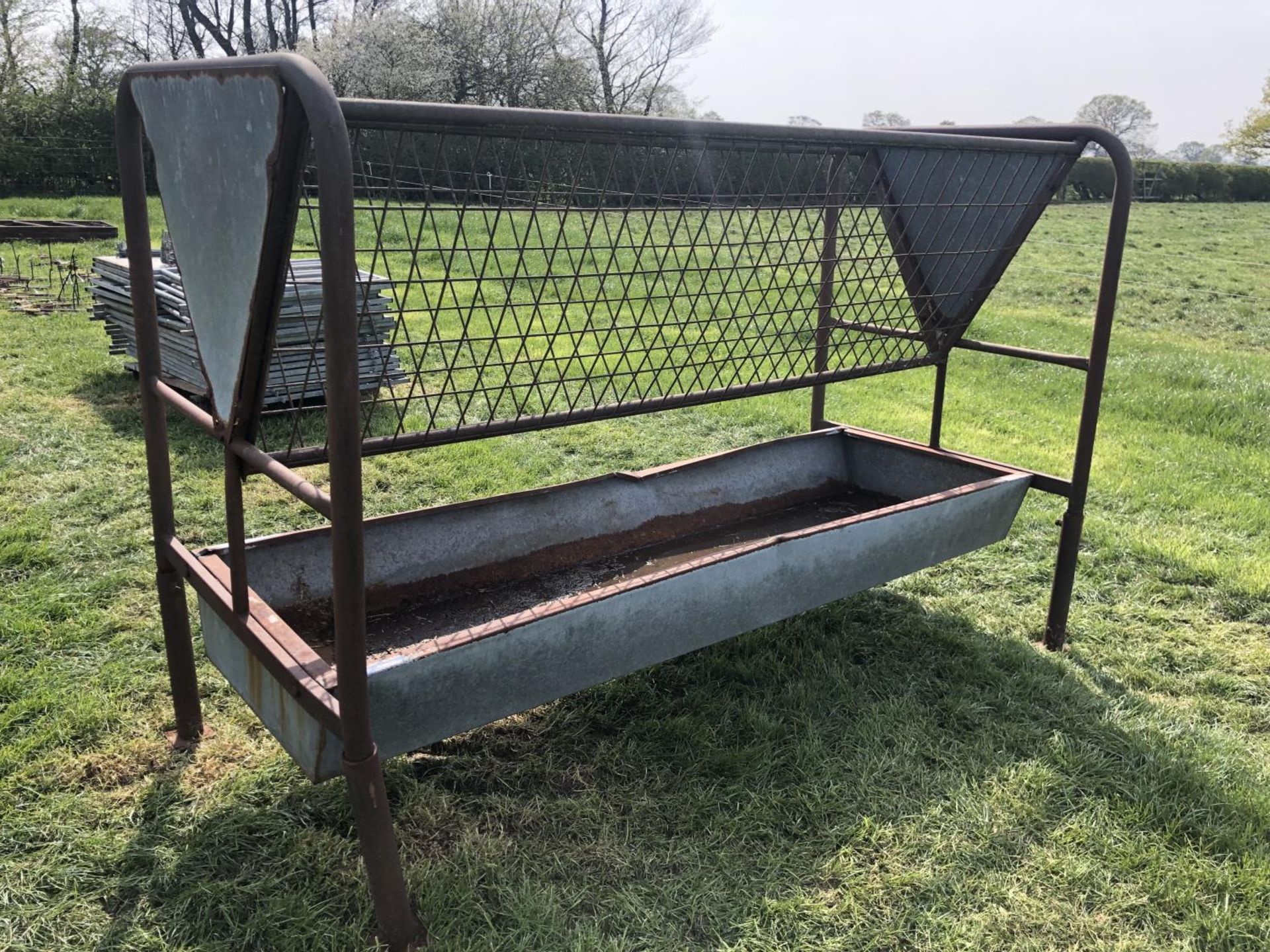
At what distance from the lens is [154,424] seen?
207 centimetres

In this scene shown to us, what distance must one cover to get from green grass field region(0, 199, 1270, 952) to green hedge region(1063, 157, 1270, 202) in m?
25.4

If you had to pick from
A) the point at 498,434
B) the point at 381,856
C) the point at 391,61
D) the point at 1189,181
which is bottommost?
the point at 381,856

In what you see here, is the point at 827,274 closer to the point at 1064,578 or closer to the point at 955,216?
the point at 955,216

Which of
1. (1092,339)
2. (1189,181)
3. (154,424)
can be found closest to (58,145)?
(154,424)

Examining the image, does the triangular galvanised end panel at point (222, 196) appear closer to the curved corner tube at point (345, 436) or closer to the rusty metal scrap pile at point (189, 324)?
the curved corner tube at point (345, 436)

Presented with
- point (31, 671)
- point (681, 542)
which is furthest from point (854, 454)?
point (31, 671)

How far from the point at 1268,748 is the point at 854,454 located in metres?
1.55

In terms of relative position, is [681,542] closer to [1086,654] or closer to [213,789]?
[1086,654]

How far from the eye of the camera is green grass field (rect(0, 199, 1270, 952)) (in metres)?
1.82

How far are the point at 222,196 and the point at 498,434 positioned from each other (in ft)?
2.43

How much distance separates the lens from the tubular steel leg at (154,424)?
6.30 ft

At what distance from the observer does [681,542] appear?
3076 millimetres

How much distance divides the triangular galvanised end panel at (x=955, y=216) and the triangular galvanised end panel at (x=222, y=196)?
1814mm

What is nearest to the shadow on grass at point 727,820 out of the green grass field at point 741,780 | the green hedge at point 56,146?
the green grass field at point 741,780
